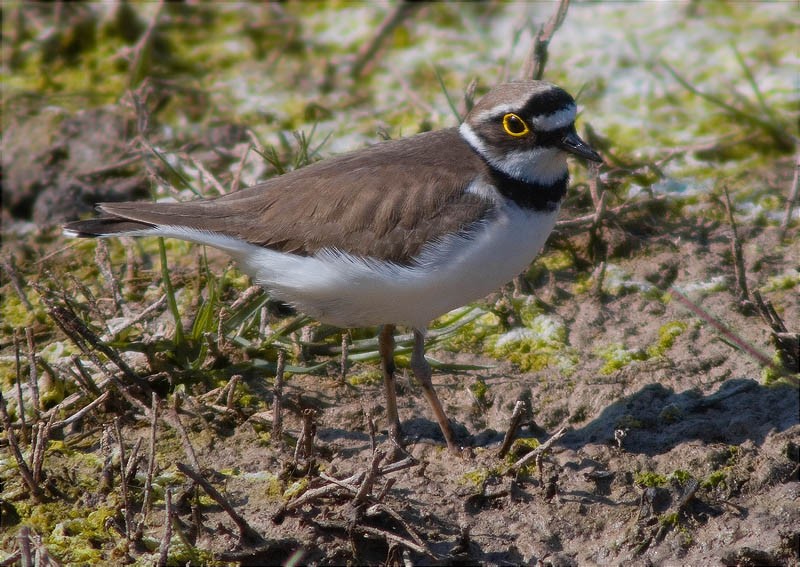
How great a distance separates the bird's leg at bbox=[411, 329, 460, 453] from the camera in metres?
4.20

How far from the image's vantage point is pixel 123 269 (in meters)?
5.39

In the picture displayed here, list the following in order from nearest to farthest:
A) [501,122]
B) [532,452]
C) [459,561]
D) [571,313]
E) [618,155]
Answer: [459,561] < [532,452] < [501,122] < [571,313] < [618,155]

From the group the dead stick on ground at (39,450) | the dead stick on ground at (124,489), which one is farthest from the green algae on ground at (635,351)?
the dead stick on ground at (39,450)

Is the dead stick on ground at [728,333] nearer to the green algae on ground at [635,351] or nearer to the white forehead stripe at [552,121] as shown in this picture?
the green algae on ground at [635,351]

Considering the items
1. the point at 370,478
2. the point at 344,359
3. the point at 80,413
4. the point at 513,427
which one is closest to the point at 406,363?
the point at 344,359

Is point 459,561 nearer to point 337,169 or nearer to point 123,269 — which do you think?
point 337,169

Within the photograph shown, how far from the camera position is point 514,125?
421 cm

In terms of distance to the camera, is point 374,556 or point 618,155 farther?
point 618,155

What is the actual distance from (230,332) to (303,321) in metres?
0.39

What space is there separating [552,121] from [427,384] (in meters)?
1.37

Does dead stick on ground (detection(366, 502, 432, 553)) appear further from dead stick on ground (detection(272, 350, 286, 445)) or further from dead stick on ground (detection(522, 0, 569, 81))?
dead stick on ground (detection(522, 0, 569, 81))

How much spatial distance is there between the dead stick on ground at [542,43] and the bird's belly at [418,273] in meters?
1.69

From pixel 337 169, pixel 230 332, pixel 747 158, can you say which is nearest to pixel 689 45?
pixel 747 158

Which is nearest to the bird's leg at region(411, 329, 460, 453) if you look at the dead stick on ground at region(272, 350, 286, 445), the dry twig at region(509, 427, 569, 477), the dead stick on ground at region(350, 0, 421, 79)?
the dry twig at region(509, 427, 569, 477)
